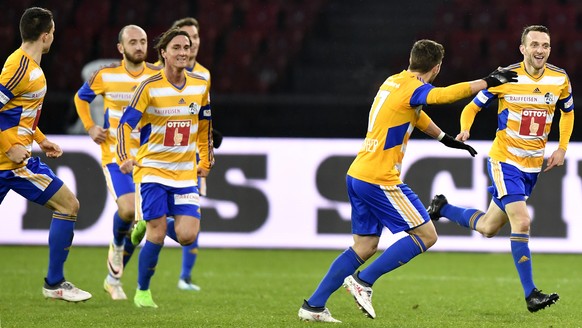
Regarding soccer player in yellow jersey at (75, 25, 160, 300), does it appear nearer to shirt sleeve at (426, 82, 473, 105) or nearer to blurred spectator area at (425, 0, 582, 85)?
shirt sleeve at (426, 82, 473, 105)

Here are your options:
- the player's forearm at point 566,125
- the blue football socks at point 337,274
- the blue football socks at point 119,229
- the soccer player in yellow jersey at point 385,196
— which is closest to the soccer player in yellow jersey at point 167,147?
the blue football socks at point 119,229

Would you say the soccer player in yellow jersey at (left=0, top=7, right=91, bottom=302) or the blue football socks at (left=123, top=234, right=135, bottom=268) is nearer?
the soccer player in yellow jersey at (left=0, top=7, right=91, bottom=302)

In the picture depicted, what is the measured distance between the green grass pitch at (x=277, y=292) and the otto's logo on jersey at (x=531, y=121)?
1.30 meters

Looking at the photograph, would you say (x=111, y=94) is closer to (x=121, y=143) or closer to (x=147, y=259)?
(x=121, y=143)

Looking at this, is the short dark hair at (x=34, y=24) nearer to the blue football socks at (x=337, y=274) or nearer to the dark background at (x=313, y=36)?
the blue football socks at (x=337, y=274)

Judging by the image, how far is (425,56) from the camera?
22.3ft

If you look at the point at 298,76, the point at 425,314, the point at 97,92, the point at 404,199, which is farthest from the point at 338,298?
the point at 298,76

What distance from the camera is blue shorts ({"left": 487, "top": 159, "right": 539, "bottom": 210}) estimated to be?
305 inches

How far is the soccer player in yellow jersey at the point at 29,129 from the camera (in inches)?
278

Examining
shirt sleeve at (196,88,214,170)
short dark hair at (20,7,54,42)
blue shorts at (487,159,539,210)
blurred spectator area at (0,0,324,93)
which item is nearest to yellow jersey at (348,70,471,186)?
blue shorts at (487,159,539,210)

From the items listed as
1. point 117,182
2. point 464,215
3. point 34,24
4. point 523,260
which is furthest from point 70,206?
point 523,260

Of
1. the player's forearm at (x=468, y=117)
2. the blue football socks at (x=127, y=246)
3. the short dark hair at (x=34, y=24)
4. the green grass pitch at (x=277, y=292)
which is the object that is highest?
the short dark hair at (x=34, y=24)

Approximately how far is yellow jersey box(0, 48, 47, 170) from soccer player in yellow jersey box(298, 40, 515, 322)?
218cm

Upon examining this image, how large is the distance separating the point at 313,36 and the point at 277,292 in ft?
23.3
